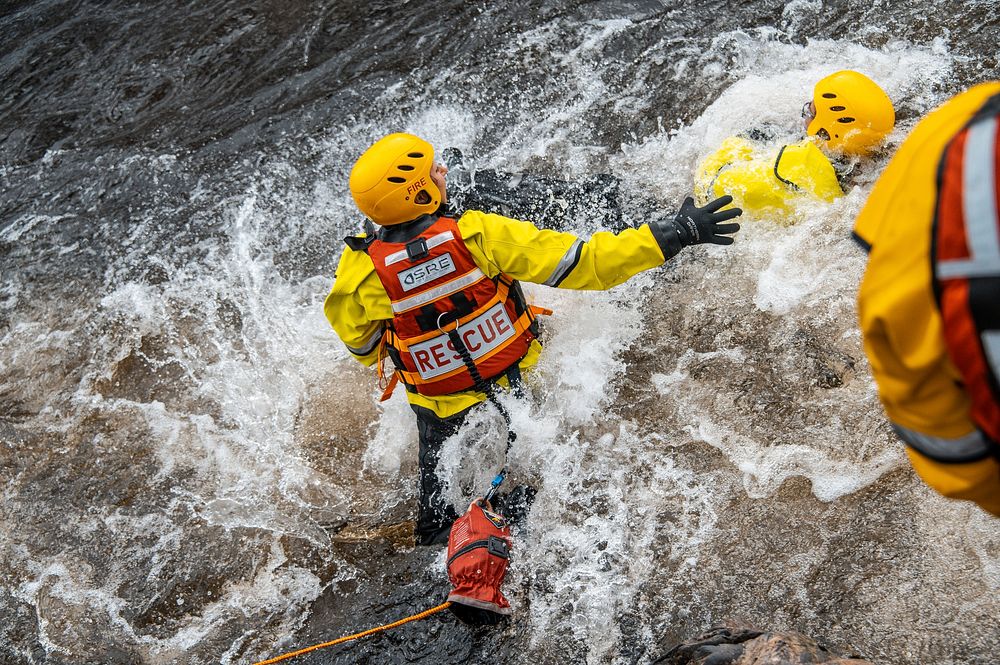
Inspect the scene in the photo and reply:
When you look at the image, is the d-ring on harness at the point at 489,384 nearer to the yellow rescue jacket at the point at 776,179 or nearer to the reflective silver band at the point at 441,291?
the reflective silver band at the point at 441,291

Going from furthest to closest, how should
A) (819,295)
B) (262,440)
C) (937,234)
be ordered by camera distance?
1. (262,440)
2. (819,295)
3. (937,234)

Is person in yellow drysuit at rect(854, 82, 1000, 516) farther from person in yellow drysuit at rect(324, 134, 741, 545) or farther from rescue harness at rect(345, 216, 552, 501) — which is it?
rescue harness at rect(345, 216, 552, 501)

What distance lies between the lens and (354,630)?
3904mm

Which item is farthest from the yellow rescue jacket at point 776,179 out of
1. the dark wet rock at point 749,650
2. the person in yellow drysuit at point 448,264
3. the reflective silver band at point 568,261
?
the dark wet rock at point 749,650

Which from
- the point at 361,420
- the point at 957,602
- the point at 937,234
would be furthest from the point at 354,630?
the point at 937,234

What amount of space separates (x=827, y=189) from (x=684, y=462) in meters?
1.88

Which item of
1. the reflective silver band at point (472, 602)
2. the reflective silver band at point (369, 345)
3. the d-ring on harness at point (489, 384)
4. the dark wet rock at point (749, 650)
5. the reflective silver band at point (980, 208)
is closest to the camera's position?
the reflective silver band at point (980, 208)

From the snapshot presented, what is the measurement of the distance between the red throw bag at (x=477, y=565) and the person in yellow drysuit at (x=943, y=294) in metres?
2.17

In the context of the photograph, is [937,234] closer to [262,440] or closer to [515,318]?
[515,318]

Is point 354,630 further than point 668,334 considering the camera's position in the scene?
A: No

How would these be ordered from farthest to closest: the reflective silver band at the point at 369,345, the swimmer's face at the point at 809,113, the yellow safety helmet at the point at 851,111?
the swimmer's face at the point at 809,113, the yellow safety helmet at the point at 851,111, the reflective silver band at the point at 369,345

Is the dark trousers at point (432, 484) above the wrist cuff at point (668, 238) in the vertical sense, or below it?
below

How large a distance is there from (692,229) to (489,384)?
1282 millimetres

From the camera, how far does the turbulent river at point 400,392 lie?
3.48m
